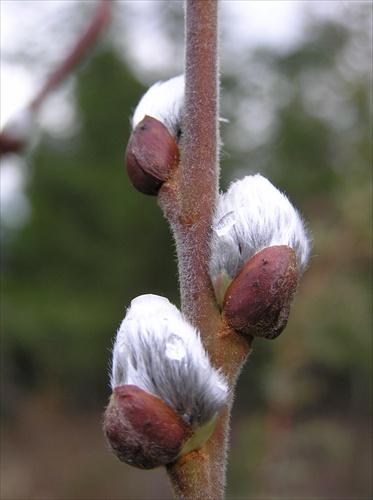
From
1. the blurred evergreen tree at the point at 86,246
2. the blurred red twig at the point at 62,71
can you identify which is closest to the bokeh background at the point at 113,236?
the blurred evergreen tree at the point at 86,246

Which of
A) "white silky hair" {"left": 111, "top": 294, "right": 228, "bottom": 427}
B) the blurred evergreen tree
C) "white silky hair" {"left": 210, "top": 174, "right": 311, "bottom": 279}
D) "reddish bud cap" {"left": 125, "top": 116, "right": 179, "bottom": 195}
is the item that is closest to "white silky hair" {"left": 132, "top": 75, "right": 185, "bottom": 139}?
"reddish bud cap" {"left": 125, "top": 116, "right": 179, "bottom": 195}

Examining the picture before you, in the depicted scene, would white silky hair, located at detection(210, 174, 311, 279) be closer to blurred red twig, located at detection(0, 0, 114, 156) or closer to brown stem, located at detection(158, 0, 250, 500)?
brown stem, located at detection(158, 0, 250, 500)

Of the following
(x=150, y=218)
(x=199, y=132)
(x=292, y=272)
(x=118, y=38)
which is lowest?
(x=292, y=272)

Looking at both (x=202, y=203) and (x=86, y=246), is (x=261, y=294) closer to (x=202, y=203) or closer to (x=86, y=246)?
(x=202, y=203)

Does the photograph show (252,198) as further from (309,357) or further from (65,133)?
(65,133)

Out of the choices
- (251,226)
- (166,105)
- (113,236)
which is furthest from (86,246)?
(251,226)

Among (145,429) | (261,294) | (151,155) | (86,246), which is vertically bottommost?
(145,429)

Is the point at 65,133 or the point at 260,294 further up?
the point at 65,133

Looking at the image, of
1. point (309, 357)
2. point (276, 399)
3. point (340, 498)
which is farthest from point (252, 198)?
point (340, 498)
